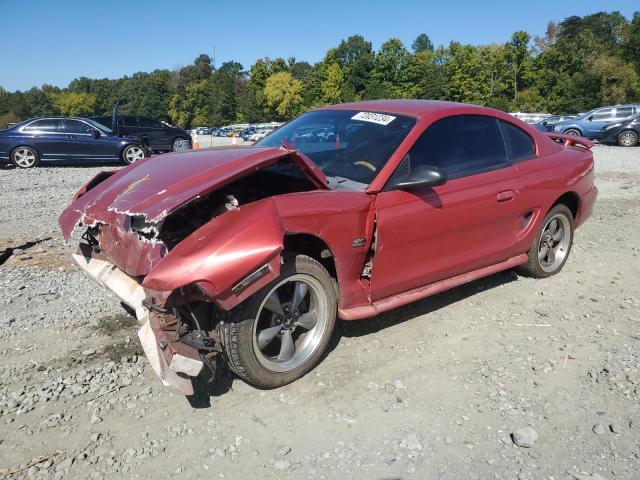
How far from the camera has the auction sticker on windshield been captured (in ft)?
12.3

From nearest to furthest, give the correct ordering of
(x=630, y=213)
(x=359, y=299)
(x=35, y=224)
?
(x=359, y=299) < (x=35, y=224) < (x=630, y=213)

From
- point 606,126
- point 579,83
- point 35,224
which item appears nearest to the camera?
point 35,224

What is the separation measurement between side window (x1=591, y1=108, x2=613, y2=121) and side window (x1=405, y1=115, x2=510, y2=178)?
2054 centimetres

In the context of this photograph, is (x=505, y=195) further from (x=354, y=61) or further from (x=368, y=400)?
(x=354, y=61)

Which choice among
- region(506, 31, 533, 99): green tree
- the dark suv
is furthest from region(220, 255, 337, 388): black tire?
region(506, 31, 533, 99): green tree

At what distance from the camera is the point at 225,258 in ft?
8.14

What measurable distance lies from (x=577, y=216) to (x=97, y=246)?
432 centimetres

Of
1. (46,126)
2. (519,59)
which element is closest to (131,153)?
(46,126)

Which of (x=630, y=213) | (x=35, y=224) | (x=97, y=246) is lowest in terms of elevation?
(x=630, y=213)

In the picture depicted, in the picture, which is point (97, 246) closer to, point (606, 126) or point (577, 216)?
point (577, 216)

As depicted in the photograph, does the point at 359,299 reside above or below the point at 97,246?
below

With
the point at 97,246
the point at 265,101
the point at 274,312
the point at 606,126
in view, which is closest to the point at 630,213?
the point at 274,312

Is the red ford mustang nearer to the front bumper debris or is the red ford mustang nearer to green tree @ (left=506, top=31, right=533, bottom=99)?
the front bumper debris

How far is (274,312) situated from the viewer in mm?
2941
